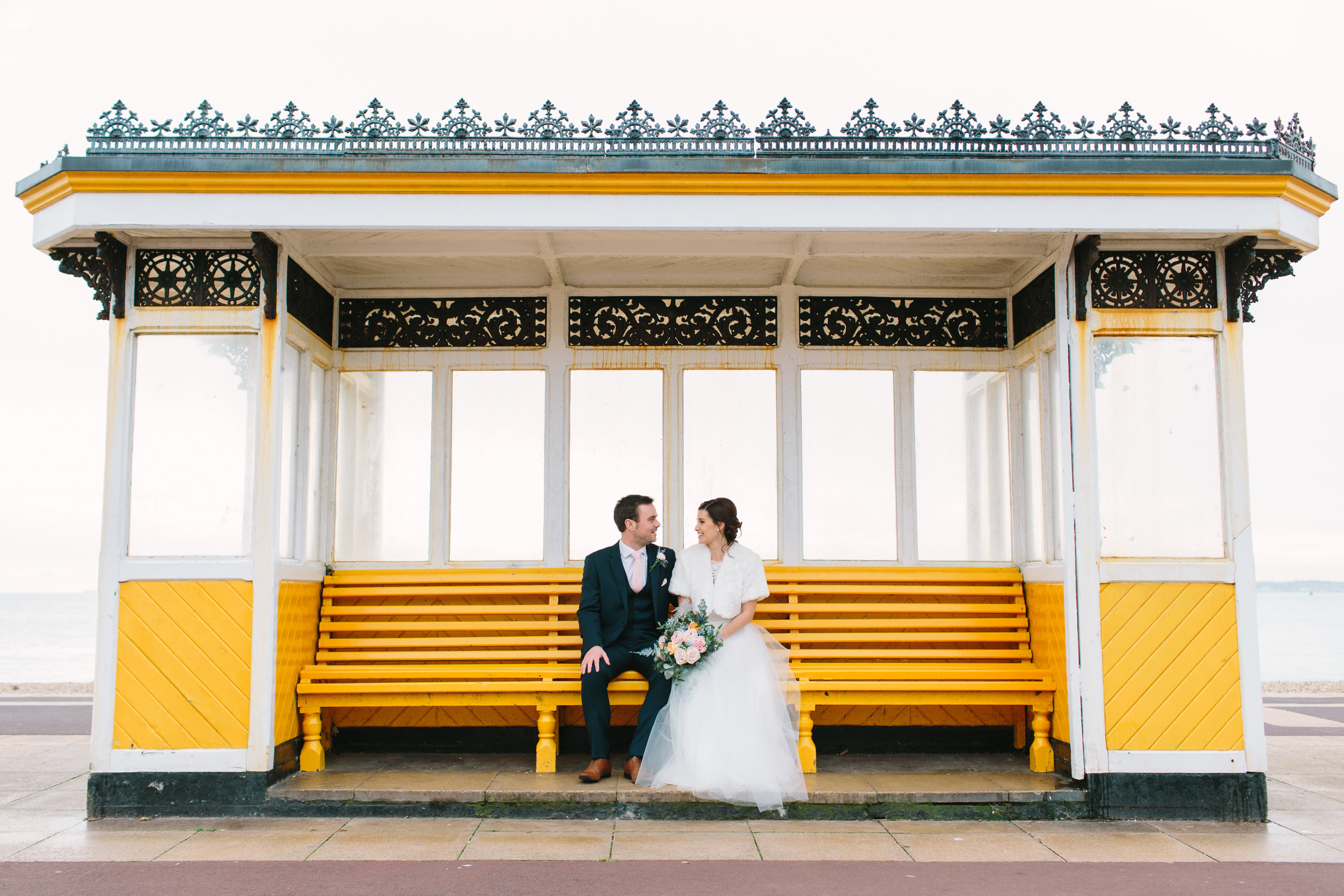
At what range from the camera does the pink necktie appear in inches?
253

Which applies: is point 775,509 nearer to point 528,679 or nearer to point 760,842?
point 528,679

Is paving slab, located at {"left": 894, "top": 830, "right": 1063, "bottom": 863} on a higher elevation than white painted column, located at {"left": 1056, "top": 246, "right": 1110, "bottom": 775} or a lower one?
lower

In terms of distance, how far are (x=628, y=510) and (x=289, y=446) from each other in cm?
217

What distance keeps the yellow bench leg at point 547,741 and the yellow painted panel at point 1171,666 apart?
10.4 feet

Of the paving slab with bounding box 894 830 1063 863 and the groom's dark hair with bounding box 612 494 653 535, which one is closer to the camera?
the paving slab with bounding box 894 830 1063 863


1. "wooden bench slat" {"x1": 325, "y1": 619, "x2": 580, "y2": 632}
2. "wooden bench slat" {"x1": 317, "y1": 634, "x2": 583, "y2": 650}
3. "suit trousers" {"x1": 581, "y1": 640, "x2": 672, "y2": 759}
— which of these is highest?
"wooden bench slat" {"x1": 325, "y1": 619, "x2": 580, "y2": 632}

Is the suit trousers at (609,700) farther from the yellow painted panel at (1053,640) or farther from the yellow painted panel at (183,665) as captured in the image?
the yellow painted panel at (1053,640)

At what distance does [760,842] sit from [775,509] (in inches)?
103

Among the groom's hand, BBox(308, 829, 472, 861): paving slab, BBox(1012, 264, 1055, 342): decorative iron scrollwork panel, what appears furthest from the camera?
BBox(1012, 264, 1055, 342): decorative iron scrollwork panel

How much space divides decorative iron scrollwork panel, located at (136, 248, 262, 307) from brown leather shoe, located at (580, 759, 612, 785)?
3.32 meters

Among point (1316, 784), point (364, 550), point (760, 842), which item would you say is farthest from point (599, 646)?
point (1316, 784)

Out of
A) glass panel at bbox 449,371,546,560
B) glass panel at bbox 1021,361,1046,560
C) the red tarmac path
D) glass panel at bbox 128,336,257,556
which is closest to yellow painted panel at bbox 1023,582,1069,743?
glass panel at bbox 1021,361,1046,560

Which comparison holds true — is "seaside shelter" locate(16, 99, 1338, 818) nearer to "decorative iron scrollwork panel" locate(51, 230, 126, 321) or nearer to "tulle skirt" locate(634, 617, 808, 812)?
"decorative iron scrollwork panel" locate(51, 230, 126, 321)

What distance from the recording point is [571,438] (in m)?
7.32
